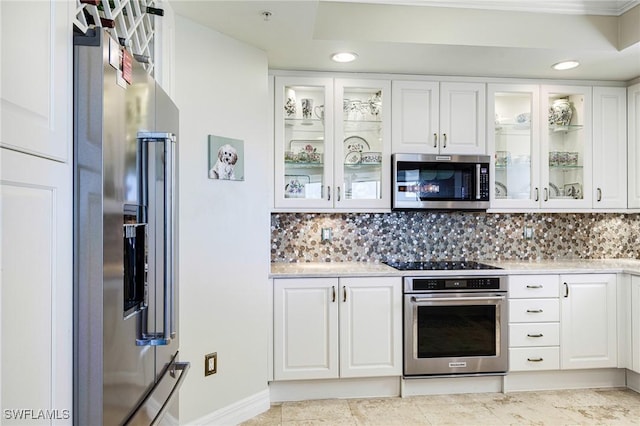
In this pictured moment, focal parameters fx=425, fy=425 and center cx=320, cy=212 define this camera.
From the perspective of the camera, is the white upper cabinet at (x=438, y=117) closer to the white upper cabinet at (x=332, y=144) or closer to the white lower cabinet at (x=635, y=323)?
the white upper cabinet at (x=332, y=144)

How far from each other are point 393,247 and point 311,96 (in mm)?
1390

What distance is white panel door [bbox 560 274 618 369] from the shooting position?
10.2ft

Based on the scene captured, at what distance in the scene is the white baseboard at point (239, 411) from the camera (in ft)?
8.18

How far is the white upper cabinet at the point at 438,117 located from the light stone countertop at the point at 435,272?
3.04ft

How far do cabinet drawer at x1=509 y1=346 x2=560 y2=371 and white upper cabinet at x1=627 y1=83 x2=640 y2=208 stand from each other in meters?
1.43

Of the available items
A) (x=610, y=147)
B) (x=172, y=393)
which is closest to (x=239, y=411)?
(x=172, y=393)

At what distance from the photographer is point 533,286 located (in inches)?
121

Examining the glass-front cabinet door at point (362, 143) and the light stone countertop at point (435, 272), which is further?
the glass-front cabinet door at point (362, 143)

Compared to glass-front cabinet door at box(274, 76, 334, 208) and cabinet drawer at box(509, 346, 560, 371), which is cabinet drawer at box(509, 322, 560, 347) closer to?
cabinet drawer at box(509, 346, 560, 371)

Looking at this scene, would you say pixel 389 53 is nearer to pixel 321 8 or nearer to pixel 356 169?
pixel 321 8

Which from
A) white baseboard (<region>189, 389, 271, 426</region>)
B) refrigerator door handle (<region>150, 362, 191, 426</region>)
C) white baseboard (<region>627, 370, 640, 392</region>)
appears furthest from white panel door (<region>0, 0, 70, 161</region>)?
white baseboard (<region>627, 370, 640, 392</region>)

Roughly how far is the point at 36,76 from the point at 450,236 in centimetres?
323

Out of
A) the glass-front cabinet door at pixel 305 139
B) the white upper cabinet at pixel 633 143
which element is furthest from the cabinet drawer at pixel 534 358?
the glass-front cabinet door at pixel 305 139

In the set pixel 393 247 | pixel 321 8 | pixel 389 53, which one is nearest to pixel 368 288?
pixel 393 247
